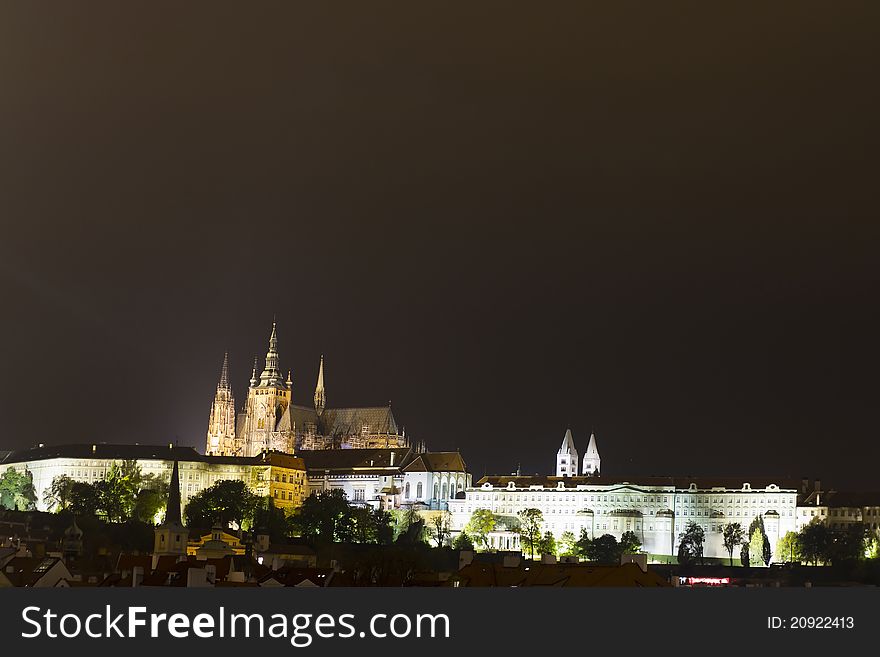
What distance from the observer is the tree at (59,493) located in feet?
297

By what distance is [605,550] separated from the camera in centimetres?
9962

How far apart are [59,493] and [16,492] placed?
2.52m

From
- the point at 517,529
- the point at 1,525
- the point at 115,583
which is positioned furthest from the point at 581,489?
the point at 115,583

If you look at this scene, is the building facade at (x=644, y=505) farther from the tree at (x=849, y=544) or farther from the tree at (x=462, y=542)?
the tree at (x=849, y=544)

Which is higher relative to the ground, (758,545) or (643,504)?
(643,504)

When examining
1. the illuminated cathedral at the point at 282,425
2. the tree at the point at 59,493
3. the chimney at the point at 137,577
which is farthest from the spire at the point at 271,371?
the chimney at the point at 137,577

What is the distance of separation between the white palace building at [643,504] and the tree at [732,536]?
166 cm

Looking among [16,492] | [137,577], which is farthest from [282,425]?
[137,577]

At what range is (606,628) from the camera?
19312 mm

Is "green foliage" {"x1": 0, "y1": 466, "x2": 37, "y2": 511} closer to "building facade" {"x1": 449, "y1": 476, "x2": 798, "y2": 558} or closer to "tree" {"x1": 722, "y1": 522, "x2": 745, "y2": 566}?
"building facade" {"x1": 449, "y1": 476, "x2": 798, "y2": 558}

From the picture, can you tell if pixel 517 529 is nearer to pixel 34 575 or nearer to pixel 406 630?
pixel 34 575

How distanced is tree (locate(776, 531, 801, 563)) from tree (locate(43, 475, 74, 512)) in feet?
124

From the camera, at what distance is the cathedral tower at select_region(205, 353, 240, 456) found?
129m

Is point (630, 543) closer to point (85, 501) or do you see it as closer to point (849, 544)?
point (849, 544)
